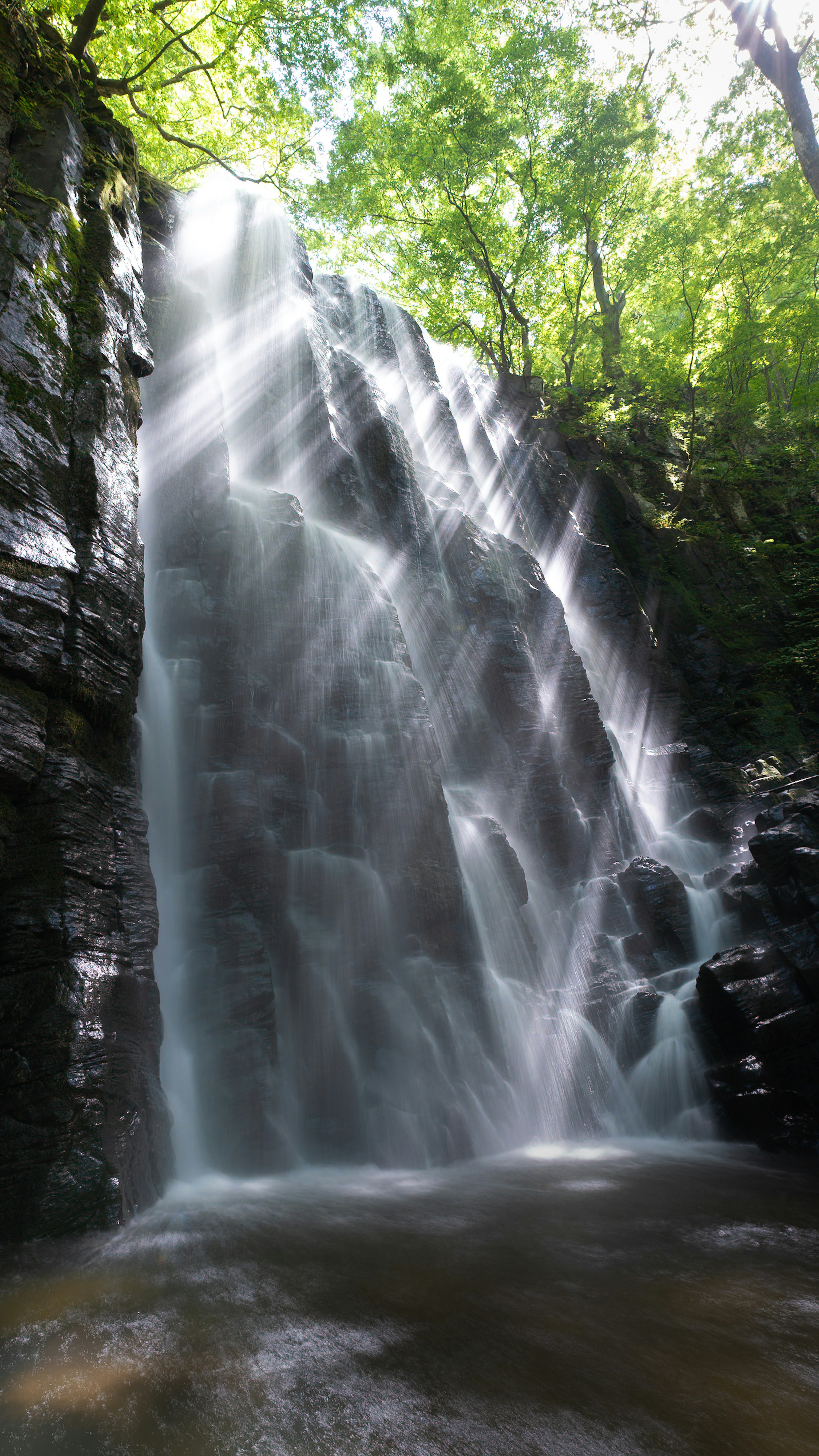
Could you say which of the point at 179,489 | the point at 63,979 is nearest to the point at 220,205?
the point at 179,489

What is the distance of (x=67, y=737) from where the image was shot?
18.1ft

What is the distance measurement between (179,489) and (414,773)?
535cm

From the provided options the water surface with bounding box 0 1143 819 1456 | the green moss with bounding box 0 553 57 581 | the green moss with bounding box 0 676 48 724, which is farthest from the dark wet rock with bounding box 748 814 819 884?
the green moss with bounding box 0 553 57 581

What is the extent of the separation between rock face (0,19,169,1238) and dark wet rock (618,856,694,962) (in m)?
8.24

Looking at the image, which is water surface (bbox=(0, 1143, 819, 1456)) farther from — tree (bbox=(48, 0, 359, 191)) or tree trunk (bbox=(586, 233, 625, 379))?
tree trunk (bbox=(586, 233, 625, 379))

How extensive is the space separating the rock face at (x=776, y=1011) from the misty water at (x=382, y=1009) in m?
0.41

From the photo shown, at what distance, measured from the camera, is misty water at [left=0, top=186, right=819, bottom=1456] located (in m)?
3.14

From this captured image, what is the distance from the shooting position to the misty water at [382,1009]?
3.14 meters

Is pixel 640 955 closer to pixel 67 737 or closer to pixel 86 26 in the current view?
pixel 67 737

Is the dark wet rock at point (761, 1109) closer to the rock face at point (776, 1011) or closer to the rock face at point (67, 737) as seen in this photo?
→ the rock face at point (776, 1011)

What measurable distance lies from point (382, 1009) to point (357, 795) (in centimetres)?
261

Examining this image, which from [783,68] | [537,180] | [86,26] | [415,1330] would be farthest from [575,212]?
[415,1330]

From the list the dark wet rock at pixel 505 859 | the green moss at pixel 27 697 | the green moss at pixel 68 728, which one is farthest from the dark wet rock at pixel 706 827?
the green moss at pixel 27 697

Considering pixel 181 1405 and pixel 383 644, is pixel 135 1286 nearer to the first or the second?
pixel 181 1405
